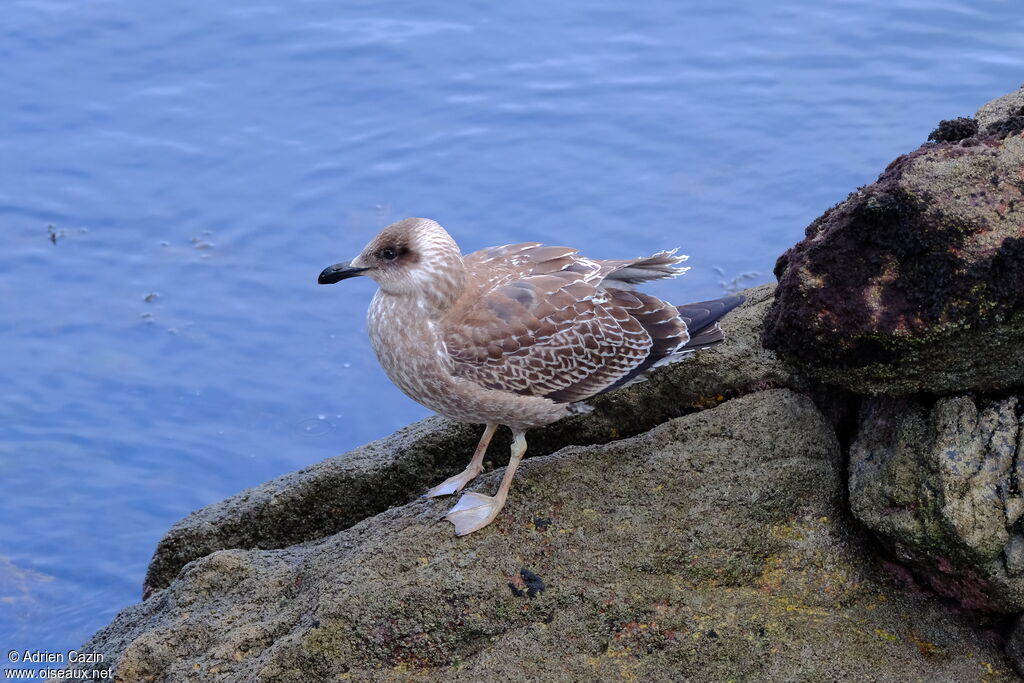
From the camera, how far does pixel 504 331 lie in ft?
15.7

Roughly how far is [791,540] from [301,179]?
719 centimetres

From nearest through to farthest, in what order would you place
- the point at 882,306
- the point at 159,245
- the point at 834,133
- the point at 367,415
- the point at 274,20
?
the point at 882,306
the point at 367,415
the point at 159,245
the point at 834,133
the point at 274,20

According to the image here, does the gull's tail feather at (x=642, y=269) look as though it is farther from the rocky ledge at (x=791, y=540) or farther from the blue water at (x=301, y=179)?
the blue water at (x=301, y=179)

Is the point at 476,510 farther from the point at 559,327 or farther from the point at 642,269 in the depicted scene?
the point at 642,269

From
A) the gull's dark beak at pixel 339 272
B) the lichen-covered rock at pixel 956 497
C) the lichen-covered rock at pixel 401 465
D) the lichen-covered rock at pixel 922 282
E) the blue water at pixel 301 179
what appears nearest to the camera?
the lichen-covered rock at pixel 956 497

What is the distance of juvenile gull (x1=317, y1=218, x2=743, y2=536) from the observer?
4758 millimetres

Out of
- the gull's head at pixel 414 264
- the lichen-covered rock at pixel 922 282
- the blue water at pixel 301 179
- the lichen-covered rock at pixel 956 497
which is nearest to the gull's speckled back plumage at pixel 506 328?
the gull's head at pixel 414 264

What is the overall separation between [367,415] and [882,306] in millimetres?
5154

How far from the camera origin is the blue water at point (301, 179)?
26.7 feet

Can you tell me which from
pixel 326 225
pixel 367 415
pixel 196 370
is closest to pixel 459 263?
pixel 367 415

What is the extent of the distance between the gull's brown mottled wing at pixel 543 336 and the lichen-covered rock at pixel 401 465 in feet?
1.49

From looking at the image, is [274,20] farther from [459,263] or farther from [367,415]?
[459,263]

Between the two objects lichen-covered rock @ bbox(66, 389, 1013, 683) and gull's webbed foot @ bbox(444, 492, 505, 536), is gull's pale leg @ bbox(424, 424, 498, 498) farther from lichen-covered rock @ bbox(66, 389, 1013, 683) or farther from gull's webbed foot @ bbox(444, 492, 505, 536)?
gull's webbed foot @ bbox(444, 492, 505, 536)

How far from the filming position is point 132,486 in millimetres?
7953
